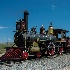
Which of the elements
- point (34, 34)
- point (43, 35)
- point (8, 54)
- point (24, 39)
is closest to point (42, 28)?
point (43, 35)

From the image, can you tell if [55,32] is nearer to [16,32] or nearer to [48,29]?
[48,29]

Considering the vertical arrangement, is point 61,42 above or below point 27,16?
below

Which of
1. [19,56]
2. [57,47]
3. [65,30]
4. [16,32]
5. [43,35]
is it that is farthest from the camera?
[65,30]

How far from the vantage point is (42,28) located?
22.4 m

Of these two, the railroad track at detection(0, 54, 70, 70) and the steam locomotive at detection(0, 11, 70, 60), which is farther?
the steam locomotive at detection(0, 11, 70, 60)

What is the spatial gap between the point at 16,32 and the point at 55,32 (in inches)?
298

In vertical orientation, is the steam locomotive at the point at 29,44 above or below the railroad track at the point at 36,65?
above

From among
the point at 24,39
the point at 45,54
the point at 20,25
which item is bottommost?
the point at 45,54

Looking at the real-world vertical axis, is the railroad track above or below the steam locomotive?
below

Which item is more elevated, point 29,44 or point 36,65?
point 29,44

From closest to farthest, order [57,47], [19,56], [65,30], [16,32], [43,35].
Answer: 1. [19,56]
2. [16,32]
3. [43,35]
4. [57,47]
5. [65,30]

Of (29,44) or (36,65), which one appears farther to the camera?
(29,44)

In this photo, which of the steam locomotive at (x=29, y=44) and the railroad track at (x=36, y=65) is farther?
the steam locomotive at (x=29, y=44)

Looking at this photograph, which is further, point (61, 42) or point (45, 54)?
point (61, 42)
